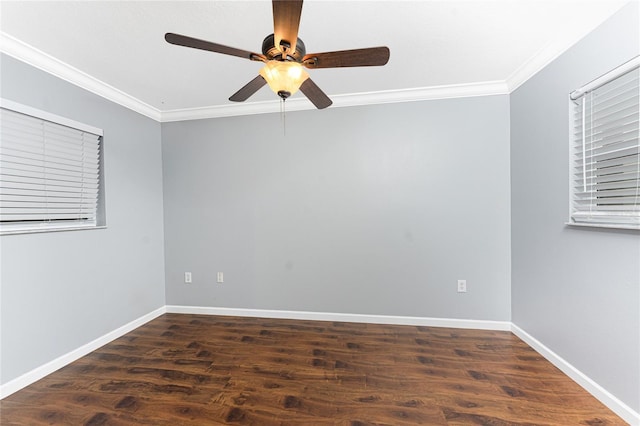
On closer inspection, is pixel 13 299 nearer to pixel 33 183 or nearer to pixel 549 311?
pixel 33 183

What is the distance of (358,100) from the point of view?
2.94 metres

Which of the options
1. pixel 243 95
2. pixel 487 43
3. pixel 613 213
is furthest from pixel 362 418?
pixel 487 43

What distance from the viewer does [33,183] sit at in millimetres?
2072

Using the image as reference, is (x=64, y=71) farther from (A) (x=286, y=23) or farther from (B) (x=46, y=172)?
(A) (x=286, y=23)

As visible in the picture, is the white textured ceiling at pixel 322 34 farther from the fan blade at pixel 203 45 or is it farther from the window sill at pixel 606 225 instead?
the window sill at pixel 606 225

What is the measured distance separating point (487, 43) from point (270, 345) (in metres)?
2.98

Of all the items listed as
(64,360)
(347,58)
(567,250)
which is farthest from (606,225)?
(64,360)

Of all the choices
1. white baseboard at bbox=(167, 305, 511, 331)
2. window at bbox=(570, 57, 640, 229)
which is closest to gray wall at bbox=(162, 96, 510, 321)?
white baseboard at bbox=(167, 305, 511, 331)

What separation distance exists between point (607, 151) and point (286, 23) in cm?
200

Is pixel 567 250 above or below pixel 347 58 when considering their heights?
below

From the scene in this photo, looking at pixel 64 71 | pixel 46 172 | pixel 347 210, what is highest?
pixel 64 71

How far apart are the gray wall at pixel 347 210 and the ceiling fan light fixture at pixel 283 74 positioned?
63.8 inches

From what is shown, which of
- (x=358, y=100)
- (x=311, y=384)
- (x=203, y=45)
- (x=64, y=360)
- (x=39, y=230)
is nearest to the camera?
(x=203, y=45)

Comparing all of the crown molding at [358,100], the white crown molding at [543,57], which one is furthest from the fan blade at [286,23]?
the white crown molding at [543,57]
